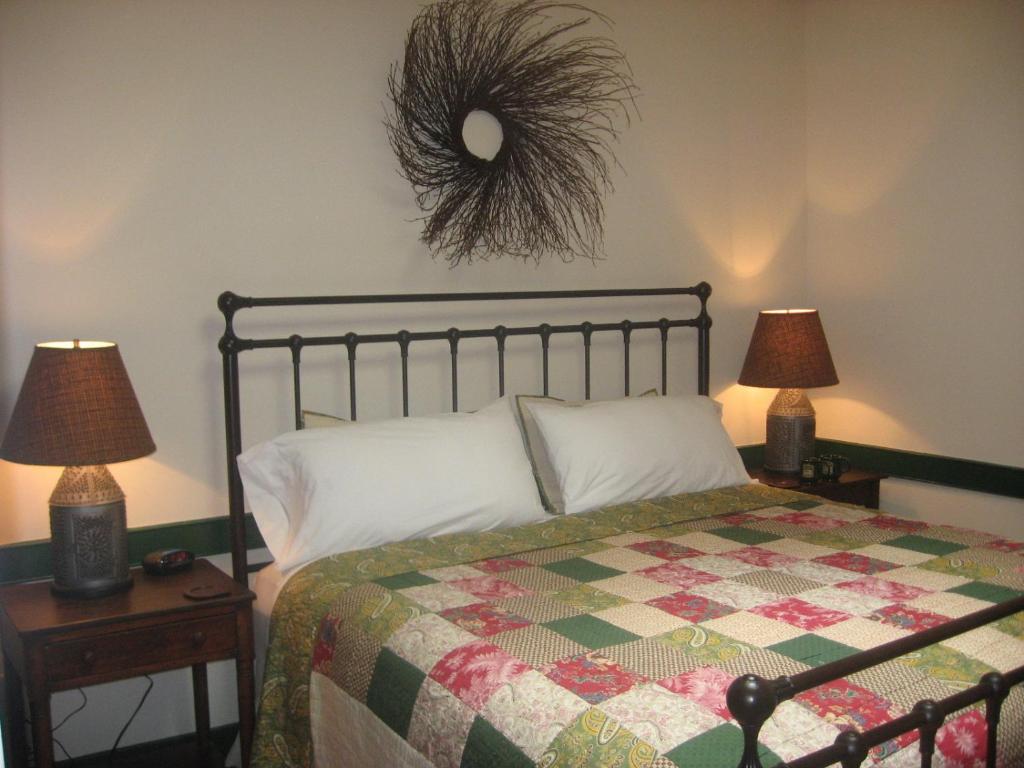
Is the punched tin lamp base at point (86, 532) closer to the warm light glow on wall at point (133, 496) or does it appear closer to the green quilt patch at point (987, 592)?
the warm light glow on wall at point (133, 496)

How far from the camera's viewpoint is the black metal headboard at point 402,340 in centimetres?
257

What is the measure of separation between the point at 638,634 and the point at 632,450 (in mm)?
1031

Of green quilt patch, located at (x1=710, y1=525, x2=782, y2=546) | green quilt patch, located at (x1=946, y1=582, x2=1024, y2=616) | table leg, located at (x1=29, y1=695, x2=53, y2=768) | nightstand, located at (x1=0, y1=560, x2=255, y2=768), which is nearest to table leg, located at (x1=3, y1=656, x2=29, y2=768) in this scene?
nightstand, located at (x1=0, y1=560, x2=255, y2=768)

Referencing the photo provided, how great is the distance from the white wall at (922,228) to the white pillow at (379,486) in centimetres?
157

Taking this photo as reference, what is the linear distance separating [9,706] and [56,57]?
155 cm

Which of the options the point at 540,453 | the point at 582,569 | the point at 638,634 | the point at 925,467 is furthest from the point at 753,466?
the point at 638,634

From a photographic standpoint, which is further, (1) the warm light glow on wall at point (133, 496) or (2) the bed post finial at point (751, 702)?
(1) the warm light glow on wall at point (133, 496)

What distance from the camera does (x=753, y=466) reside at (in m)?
3.69

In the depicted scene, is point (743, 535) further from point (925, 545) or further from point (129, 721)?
point (129, 721)

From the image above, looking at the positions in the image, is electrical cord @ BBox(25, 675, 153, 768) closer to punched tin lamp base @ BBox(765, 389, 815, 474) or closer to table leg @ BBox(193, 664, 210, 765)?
table leg @ BBox(193, 664, 210, 765)

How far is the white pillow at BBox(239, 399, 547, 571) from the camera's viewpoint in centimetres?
235

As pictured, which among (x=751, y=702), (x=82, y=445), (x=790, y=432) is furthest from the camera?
(x=790, y=432)

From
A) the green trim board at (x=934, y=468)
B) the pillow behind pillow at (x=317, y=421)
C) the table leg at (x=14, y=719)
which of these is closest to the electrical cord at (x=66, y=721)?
the table leg at (x=14, y=719)

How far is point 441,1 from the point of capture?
Answer: 2871 mm
